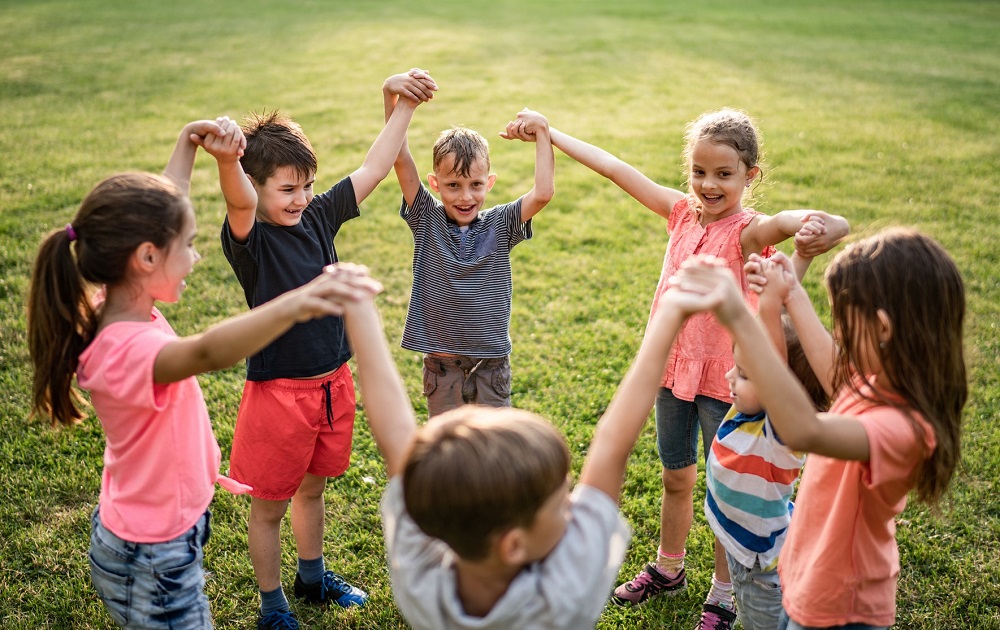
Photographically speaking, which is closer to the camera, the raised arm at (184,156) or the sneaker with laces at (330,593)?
the raised arm at (184,156)

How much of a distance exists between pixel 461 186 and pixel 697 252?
3.28 feet

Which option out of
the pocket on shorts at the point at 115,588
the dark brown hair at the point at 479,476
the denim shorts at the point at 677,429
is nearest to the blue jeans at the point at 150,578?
the pocket on shorts at the point at 115,588

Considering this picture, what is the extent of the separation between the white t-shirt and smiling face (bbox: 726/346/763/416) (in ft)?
2.95

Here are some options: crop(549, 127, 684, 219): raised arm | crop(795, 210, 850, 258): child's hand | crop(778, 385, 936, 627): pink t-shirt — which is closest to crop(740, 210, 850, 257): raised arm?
crop(795, 210, 850, 258): child's hand

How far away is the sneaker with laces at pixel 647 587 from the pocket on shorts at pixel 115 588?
6.39 ft

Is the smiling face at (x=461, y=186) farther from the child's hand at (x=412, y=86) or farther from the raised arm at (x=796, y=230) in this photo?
the raised arm at (x=796, y=230)

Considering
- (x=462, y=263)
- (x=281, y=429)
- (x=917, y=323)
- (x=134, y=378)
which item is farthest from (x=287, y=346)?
(x=917, y=323)

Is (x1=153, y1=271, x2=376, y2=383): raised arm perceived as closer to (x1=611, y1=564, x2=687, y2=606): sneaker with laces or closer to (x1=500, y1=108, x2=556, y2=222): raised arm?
(x1=500, y1=108, x2=556, y2=222): raised arm

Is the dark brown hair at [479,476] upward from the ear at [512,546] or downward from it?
upward

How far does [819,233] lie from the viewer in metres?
2.57

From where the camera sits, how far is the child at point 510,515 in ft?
5.40

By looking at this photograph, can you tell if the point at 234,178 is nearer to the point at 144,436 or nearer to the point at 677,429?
the point at 144,436

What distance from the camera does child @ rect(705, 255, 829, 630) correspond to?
103 inches

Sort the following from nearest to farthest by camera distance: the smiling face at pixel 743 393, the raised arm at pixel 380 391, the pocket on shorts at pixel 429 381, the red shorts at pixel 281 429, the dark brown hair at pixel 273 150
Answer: the raised arm at pixel 380 391 < the smiling face at pixel 743 393 < the dark brown hair at pixel 273 150 < the red shorts at pixel 281 429 < the pocket on shorts at pixel 429 381
